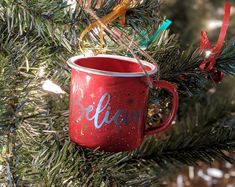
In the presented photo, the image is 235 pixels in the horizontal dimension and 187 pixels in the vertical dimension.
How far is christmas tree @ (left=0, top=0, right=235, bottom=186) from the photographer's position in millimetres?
559

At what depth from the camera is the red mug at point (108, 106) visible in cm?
54

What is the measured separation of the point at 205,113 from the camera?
90 cm

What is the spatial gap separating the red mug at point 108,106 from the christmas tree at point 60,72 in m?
0.02

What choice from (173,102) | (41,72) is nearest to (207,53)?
(173,102)

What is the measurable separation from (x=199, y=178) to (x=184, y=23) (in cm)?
40

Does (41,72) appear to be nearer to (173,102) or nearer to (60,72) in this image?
(60,72)

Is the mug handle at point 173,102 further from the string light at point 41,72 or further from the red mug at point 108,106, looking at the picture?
the string light at point 41,72

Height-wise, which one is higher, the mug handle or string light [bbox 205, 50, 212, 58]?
string light [bbox 205, 50, 212, 58]

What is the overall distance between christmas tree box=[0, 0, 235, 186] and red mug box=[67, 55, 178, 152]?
23 millimetres

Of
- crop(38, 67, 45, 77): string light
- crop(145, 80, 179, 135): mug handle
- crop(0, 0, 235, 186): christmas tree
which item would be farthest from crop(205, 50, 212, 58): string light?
crop(38, 67, 45, 77): string light

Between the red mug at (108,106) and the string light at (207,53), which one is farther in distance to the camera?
the string light at (207,53)

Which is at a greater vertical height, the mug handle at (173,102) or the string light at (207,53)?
the string light at (207,53)

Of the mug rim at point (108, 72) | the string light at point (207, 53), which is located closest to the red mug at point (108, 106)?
the mug rim at point (108, 72)

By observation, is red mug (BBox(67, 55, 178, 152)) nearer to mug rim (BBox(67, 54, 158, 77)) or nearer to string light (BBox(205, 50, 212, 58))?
mug rim (BBox(67, 54, 158, 77))
